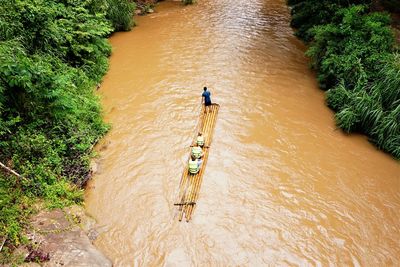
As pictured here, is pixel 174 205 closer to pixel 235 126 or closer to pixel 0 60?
pixel 235 126

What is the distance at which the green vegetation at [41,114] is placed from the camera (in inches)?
291

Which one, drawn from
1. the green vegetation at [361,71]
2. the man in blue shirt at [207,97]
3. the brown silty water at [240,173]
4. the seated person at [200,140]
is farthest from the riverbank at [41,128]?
the green vegetation at [361,71]

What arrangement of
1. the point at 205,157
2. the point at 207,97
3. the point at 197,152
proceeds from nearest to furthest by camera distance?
the point at 197,152 < the point at 205,157 < the point at 207,97

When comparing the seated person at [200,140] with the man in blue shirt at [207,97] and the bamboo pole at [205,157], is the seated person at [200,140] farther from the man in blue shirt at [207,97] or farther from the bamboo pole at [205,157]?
the man in blue shirt at [207,97]

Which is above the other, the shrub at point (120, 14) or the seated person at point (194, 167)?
the shrub at point (120, 14)

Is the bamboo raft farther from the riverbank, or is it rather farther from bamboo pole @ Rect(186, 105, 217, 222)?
the riverbank

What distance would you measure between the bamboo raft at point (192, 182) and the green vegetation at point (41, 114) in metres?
2.55

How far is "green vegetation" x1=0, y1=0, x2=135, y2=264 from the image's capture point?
7383mm

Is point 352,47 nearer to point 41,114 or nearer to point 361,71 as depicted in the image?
point 361,71

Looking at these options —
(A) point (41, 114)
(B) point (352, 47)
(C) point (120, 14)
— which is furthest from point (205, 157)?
(C) point (120, 14)

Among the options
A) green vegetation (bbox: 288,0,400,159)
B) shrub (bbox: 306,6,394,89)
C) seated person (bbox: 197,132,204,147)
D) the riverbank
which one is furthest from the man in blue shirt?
shrub (bbox: 306,6,394,89)

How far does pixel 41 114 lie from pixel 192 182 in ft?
14.5

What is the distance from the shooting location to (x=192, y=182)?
8.66 meters

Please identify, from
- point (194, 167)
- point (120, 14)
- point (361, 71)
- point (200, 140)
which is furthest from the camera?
point (120, 14)
